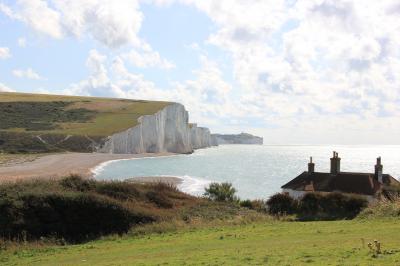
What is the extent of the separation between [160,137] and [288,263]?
129 metres

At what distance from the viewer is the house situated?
31.3m

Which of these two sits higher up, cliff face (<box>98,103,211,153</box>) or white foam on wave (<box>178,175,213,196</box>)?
cliff face (<box>98,103,211,153</box>)

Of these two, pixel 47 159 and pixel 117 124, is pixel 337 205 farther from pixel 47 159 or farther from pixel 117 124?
pixel 117 124

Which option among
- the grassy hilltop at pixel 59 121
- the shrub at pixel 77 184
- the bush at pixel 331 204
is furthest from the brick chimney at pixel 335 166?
the grassy hilltop at pixel 59 121

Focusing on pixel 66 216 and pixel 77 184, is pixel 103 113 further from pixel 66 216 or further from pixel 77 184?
pixel 66 216

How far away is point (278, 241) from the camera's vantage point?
13836 mm

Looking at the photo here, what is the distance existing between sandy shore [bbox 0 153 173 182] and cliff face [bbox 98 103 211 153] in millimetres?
9637

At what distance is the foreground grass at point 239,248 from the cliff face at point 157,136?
315ft

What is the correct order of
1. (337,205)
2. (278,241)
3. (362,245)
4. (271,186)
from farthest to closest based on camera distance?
1. (271,186)
2. (337,205)
3. (278,241)
4. (362,245)

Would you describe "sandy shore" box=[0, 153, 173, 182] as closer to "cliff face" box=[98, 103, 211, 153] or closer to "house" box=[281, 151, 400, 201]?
"cliff face" box=[98, 103, 211, 153]

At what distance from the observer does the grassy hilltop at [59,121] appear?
106 m

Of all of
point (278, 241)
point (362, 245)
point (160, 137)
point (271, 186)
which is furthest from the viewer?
point (160, 137)

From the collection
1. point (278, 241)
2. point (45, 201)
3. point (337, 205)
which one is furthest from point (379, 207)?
point (45, 201)

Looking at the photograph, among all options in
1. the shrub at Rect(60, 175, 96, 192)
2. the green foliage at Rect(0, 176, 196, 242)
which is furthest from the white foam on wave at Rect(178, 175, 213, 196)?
the green foliage at Rect(0, 176, 196, 242)
